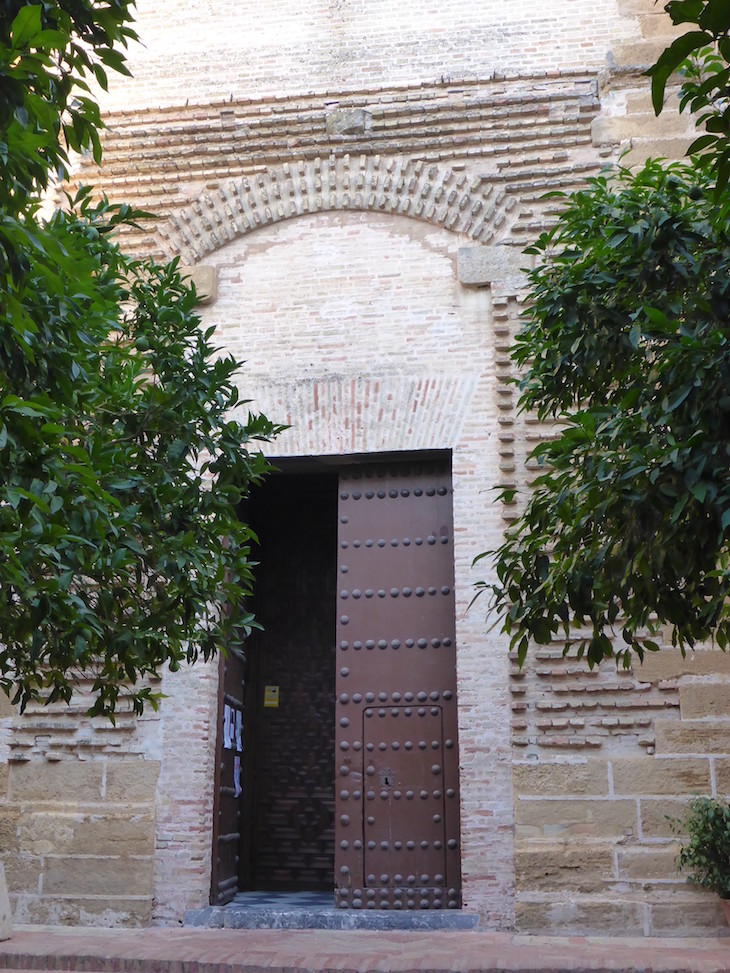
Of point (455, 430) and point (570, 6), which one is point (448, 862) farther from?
point (570, 6)

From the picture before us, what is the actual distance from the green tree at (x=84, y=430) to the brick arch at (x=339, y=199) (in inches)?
126

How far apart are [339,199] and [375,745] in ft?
13.6

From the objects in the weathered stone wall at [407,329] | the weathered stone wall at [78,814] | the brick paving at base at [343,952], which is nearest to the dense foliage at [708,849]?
the weathered stone wall at [407,329]

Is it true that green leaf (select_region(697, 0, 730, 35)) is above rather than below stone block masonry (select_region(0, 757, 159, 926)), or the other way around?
above

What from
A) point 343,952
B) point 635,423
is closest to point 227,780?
point 343,952

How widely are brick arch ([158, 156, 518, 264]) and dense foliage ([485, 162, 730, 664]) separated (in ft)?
11.1

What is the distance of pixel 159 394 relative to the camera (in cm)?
477

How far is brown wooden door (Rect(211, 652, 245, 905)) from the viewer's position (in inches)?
293

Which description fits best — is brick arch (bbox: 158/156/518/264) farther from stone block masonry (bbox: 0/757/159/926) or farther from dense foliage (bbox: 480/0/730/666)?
stone block masonry (bbox: 0/757/159/926)

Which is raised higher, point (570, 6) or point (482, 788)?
point (570, 6)

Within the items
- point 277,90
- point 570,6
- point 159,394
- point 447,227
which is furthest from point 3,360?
point 570,6

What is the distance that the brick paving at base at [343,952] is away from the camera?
5.56m

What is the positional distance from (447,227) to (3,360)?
18.5ft

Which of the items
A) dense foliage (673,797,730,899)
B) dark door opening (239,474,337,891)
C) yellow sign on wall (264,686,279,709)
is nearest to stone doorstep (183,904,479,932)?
dense foliage (673,797,730,899)
